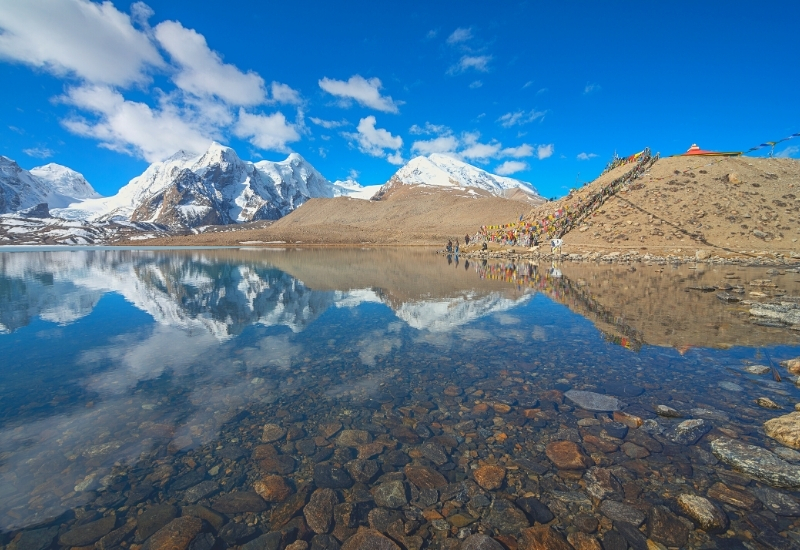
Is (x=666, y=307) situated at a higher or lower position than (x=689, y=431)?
higher

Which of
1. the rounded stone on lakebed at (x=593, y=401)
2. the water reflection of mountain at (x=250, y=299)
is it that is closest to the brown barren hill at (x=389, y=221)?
the water reflection of mountain at (x=250, y=299)

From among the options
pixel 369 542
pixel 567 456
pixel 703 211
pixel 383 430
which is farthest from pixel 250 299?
pixel 703 211

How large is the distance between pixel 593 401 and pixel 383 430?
150 inches

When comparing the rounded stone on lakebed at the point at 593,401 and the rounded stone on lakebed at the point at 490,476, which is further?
the rounded stone on lakebed at the point at 593,401

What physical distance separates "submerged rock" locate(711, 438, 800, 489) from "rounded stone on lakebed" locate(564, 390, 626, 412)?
4.67 ft

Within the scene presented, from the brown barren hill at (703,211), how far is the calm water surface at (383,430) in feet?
105

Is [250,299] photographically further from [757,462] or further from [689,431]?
[757,462]

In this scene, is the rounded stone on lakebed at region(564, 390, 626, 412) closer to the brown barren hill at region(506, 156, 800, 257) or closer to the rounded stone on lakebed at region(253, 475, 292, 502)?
the rounded stone on lakebed at region(253, 475, 292, 502)

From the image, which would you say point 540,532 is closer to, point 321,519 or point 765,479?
point 321,519

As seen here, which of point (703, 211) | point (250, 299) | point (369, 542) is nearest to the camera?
point (369, 542)

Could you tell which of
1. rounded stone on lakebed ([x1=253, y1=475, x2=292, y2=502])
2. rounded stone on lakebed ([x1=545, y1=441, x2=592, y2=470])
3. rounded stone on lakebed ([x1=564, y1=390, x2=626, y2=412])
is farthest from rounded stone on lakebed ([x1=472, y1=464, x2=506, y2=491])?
rounded stone on lakebed ([x1=564, y1=390, x2=626, y2=412])

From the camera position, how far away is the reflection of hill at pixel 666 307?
407 inches

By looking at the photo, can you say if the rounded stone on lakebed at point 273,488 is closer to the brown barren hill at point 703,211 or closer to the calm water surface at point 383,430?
the calm water surface at point 383,430

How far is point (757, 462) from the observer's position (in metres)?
4.67
